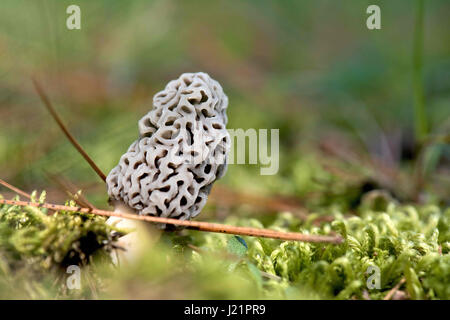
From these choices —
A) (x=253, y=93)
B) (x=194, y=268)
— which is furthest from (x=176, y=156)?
(x=253, y=93)

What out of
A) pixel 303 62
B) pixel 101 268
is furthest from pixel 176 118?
pixel 303 62

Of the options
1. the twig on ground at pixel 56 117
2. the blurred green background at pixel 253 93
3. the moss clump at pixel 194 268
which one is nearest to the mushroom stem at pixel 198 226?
the moss clump at pixel 194 268

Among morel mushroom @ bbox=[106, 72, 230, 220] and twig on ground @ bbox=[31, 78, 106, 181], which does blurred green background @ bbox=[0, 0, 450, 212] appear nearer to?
twig on ground @ bbox=[31, 78, 106, 181]

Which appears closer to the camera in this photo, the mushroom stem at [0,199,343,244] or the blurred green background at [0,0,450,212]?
the mushroom stem at [0,199,343,244]

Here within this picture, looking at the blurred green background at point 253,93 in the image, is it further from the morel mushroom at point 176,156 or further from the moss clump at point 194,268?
the moss clump at point 194,268

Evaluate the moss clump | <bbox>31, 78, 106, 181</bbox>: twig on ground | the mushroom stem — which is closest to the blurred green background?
<bbox>31, 78, 106, 181</bbox>: twig on ground

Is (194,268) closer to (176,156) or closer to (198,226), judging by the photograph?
(198,226)
